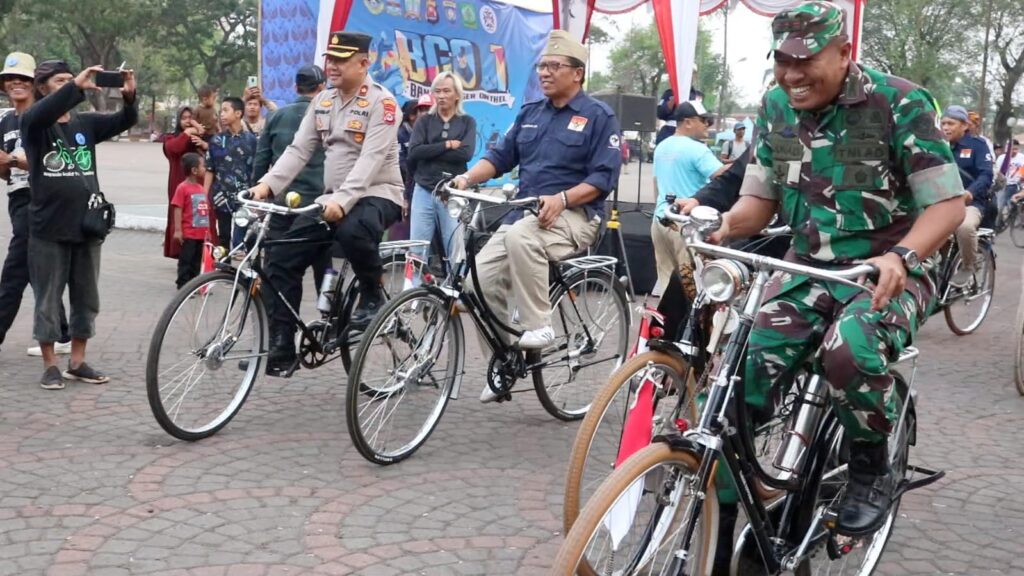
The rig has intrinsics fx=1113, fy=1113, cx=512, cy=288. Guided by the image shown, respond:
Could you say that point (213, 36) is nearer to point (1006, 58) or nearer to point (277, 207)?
point (1006, 58)

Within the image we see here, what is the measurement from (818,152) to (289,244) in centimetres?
297

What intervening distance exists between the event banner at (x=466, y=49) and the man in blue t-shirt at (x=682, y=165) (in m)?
4.94

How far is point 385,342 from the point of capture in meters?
4.99


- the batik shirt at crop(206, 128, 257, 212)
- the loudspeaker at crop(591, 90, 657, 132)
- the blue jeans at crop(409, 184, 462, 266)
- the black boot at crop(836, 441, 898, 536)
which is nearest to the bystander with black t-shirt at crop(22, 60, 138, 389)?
the batik shirt at crop(206, 128, 257, 212)

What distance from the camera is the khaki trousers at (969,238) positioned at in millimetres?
9016

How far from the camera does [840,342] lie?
320cm

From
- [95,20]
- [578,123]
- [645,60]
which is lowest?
[578,123]

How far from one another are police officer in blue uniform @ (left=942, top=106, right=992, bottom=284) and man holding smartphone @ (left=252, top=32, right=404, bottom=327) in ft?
17.7

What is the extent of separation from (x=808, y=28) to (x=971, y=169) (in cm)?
704

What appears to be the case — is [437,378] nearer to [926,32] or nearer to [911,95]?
[911,95]

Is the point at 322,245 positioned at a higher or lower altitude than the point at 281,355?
higher

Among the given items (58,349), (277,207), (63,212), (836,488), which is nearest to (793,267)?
(836,488)

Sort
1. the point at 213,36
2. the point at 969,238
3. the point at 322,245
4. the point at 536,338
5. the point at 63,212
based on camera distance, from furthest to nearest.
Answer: the point at 213,36 → the point at 969,238 → the point at 63,212 → the point at 322,245 → the point at 536,338

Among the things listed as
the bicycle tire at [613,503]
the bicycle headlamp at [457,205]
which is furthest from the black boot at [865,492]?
the bicycle headlamp at [457,205]
